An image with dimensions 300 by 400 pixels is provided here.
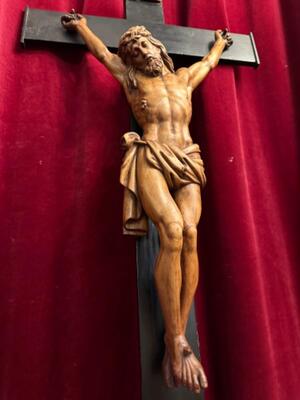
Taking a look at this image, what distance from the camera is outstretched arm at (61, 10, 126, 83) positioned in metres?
0.93

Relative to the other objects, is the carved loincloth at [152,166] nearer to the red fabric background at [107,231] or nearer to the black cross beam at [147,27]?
the red fabric background at [107,231]

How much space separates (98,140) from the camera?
3.36 feet

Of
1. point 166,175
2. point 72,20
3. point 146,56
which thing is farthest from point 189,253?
point 72,20

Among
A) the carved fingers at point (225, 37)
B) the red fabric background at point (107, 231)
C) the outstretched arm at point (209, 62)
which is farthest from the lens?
the carved fingers at point (225, 37)

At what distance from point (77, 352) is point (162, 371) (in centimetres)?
25

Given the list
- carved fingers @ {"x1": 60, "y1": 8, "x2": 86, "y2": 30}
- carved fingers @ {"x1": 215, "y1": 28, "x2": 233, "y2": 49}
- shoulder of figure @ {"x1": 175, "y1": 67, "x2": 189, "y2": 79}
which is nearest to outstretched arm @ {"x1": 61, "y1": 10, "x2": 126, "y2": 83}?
carved fingers @ {"x1": 60, "y1": 8, "x2": 86, "y2": 30}

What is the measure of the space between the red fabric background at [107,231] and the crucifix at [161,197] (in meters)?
0.15

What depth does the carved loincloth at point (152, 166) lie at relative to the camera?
29.0 inches

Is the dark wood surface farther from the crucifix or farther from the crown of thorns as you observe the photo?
the crown of thorns

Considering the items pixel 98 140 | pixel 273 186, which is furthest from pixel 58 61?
pixel 273 186

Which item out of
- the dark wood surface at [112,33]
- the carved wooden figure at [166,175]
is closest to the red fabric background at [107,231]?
the dark wood surface at [112,33]

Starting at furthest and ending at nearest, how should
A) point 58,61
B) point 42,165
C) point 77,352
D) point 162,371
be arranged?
point 58,61 < point 42,165 < point 77,352 < point 162,371

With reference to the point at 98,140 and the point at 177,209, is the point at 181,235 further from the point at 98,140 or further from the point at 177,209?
the point at 98,140

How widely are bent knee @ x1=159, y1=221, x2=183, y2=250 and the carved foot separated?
145 millimetres
